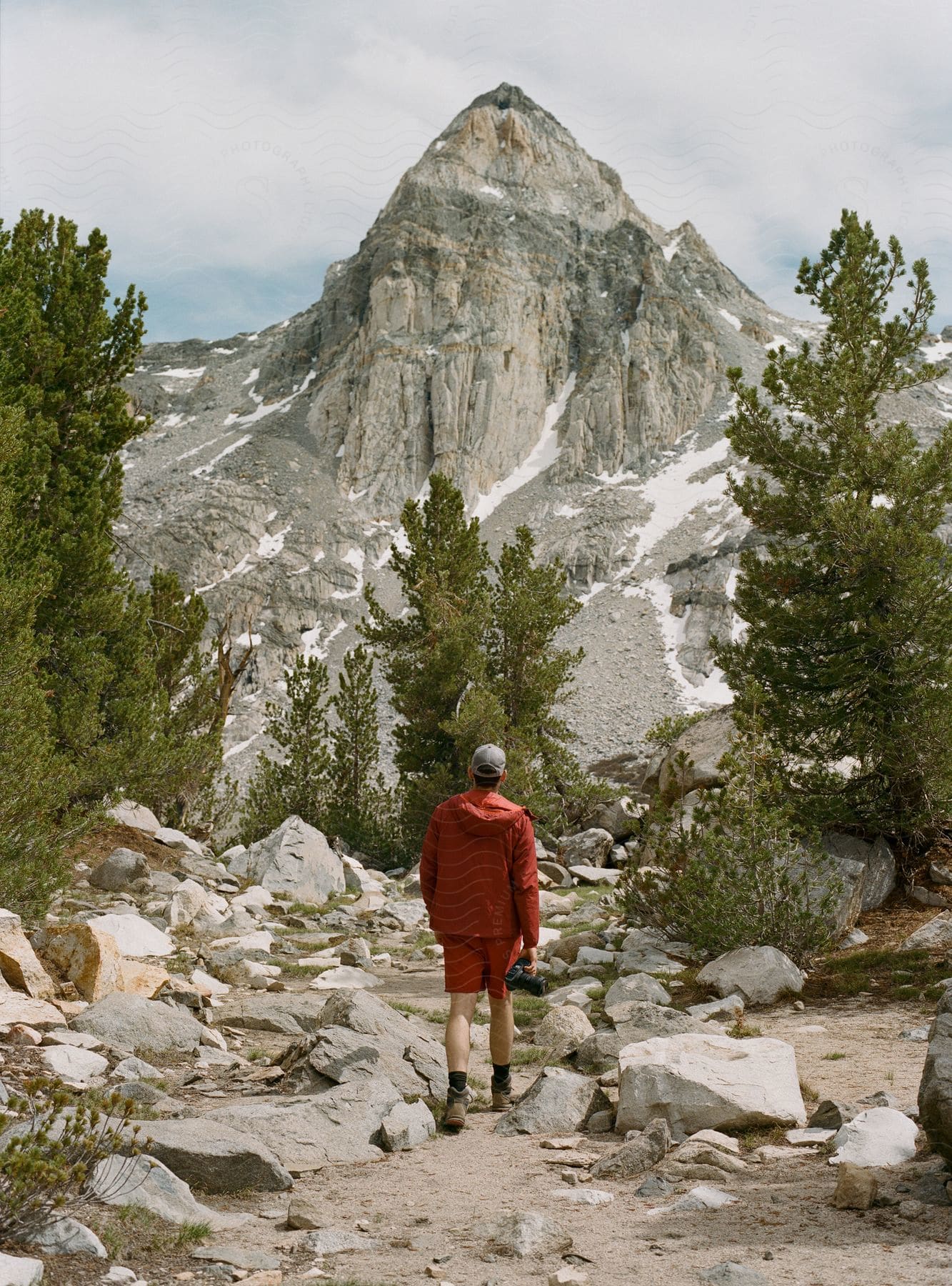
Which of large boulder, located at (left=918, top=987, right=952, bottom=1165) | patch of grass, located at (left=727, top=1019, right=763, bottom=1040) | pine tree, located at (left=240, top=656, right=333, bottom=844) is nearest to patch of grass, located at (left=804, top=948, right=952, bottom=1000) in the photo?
patch of grass, located at (left=727, top=1019, right=763, bottom=1040)

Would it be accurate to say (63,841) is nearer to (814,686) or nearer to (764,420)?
(814,686)

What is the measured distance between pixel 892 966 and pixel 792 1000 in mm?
1241

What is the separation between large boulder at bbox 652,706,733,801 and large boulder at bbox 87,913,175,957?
24.9ft

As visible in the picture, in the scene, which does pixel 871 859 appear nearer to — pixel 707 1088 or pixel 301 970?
pixel 301 970

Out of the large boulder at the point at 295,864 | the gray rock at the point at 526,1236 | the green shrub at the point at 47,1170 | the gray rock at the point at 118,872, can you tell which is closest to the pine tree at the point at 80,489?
the gray rock at the point at 118,872

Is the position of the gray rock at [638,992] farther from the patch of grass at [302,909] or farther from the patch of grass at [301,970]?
the patch of grass at [302,909]

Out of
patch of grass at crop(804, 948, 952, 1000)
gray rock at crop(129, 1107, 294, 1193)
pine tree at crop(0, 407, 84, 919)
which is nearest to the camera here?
gray rock at crop(129, 1107, 294, 1193)

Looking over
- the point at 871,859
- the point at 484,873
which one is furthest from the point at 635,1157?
the point at 871,859

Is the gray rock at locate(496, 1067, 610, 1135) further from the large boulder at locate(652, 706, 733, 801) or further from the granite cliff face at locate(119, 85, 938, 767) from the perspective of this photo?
the granite cliff face at locate(119, 85, 938, 767)

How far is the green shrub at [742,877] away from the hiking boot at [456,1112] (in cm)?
425

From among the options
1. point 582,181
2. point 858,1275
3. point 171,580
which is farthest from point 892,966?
point 582,181

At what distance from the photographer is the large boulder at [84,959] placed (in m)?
8.02

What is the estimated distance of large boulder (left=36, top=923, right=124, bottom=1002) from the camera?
26.3 feet

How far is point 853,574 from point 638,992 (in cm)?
571
